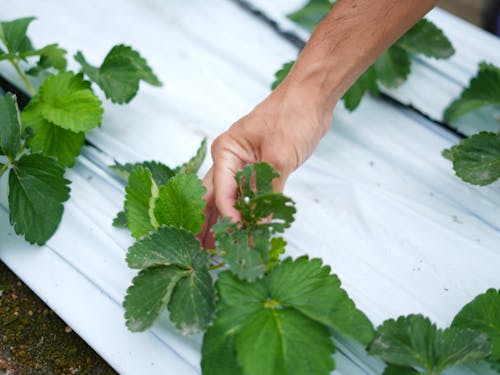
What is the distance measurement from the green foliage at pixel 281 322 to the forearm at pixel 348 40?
0.35 m

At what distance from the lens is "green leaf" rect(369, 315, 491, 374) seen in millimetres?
792

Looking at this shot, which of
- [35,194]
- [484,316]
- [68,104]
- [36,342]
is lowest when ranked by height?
[36,342]

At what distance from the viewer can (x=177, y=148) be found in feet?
3.93

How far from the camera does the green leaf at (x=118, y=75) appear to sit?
113 cm

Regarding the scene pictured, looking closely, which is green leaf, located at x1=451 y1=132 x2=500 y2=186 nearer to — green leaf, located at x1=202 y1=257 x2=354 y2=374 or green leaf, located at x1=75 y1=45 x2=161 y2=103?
green leaf, located at x1=202 y1=257 x2=354 y2=374

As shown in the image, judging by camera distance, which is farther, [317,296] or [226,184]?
[226,184]

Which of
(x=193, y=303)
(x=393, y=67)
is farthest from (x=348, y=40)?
(x=193, y=303)

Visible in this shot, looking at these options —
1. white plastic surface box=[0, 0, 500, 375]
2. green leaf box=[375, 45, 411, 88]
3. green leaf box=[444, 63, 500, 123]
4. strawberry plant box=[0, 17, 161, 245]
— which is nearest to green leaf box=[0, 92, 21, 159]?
strawberry plant box=[0, 17, 161, 245]

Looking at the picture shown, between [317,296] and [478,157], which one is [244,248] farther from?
[478,157]

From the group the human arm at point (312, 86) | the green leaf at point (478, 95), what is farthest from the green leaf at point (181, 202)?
the green leaf at point (478, 95)

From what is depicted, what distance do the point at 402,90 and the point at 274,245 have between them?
0.64 metres

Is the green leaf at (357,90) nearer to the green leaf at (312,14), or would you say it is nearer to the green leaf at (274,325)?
the green leaf at (312,14)

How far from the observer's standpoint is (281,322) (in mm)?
788

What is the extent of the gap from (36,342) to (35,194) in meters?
0.26
